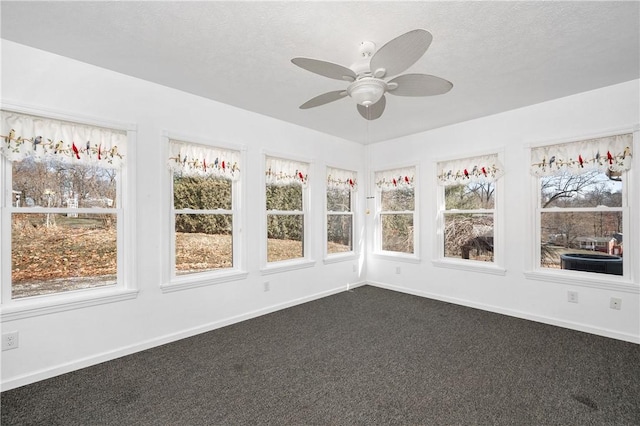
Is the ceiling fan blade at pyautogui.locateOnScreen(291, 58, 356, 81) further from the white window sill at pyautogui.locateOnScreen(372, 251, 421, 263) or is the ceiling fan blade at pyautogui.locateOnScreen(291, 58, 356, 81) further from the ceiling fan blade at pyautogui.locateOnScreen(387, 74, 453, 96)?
the white window sill at pyautogui.locateOnScreen(372, 251, 421, 263)

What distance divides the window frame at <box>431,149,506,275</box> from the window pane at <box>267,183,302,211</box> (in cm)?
211

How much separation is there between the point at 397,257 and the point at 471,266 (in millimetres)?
1177

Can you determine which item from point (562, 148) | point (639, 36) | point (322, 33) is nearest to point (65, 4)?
point (322, 33)

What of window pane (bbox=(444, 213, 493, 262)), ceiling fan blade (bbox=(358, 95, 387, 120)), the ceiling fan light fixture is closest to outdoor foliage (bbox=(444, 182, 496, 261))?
window pane (bbox=(444, 213, 493, 262))

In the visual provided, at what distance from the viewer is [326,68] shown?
1.96 meters

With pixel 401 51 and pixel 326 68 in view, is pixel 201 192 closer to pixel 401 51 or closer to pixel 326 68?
pixel 326 68

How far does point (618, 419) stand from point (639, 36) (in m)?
2.72

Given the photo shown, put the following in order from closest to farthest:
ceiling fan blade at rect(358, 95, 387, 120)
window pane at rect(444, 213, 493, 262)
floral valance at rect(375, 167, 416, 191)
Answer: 1. ceiling fan blade at rect(358, 95, 387, 120)
2. window pane at rect(444, 213, 493, 262)
3. floral valance at rect(375, 167, 416, 191)

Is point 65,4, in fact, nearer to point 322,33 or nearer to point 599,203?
point 322,33

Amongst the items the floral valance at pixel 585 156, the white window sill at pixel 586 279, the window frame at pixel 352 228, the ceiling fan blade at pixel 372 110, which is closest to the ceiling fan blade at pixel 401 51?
the ceiling fan blade at pixel 372 110

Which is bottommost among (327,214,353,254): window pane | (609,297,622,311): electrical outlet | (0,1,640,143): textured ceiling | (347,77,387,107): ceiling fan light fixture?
(609,297,622,311): electrical outlet

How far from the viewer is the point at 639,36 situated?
2.24 m

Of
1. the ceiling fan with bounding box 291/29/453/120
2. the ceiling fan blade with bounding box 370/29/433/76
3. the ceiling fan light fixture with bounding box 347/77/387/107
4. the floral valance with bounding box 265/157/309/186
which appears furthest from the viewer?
the floral valance with bounding box 265/157/309/186

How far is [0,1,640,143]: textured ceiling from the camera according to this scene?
6.47ft
